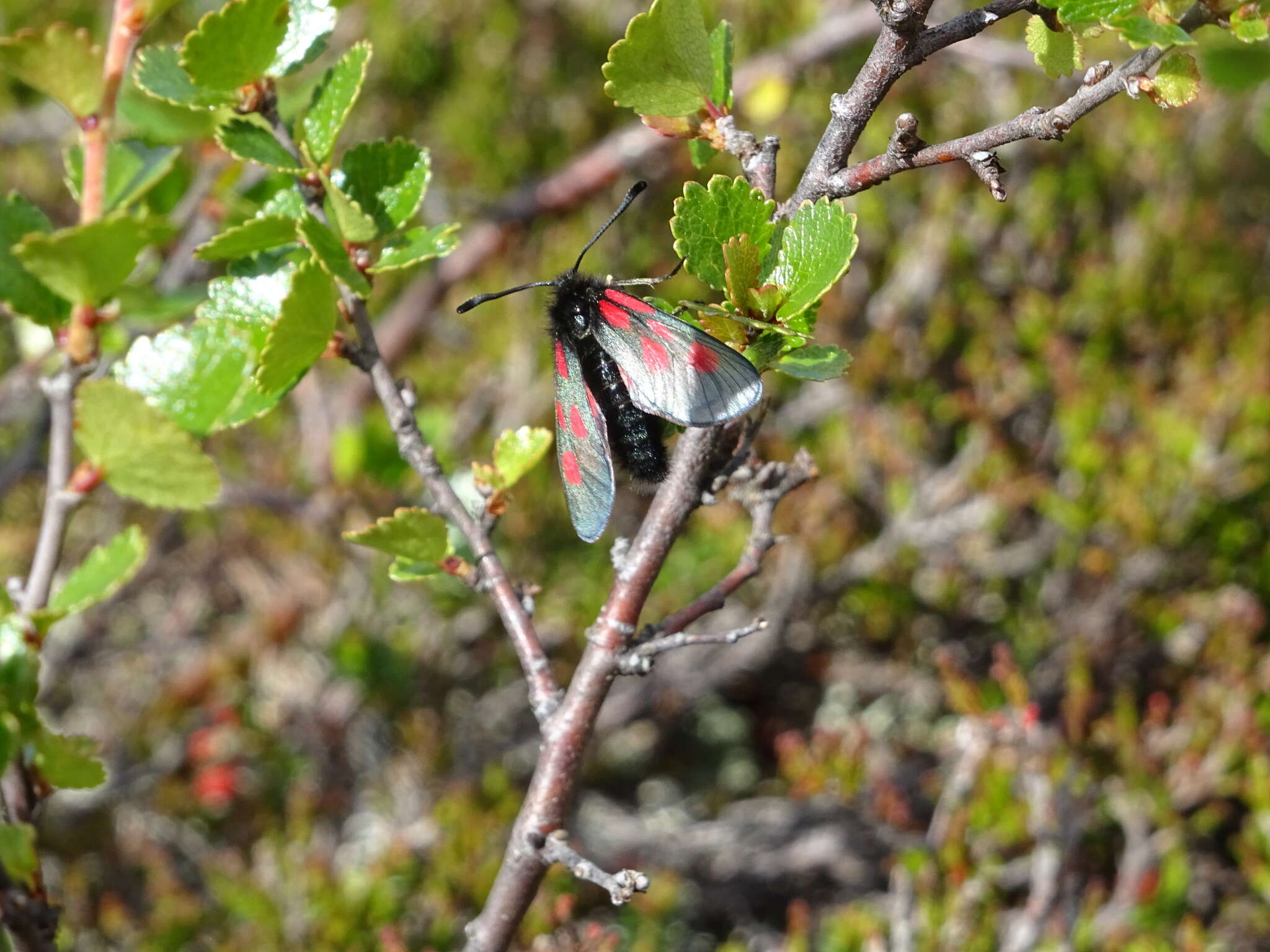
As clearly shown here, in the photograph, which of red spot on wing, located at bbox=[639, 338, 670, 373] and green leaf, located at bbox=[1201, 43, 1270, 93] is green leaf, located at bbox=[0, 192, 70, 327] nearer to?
red spot on wing, located at bbox=[639, 338, 670, 373]

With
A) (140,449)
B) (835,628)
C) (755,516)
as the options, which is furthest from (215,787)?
(755,516)

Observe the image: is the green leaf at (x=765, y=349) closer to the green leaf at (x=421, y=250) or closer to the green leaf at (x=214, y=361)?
the green leaf at (x=421, y=250)

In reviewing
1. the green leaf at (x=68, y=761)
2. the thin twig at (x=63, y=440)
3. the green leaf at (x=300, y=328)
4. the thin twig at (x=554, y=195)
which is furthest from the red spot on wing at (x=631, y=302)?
the thin twig at (x=554, y=195)

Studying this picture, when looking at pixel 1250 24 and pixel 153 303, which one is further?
pixel 153 303

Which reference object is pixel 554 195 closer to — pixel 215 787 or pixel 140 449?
pixel 215 787

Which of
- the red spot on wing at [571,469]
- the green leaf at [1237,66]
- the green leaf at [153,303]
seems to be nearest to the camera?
the red spot on wing at [571,469]

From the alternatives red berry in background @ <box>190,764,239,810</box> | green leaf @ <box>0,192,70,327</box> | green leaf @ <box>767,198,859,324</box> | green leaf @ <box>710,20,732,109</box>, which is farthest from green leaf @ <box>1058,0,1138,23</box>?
red berry in background @ <box>190,764,239,810</box>

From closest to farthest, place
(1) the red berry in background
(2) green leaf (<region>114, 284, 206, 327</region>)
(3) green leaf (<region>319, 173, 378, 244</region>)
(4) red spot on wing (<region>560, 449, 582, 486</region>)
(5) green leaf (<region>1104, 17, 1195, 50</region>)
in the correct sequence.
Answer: (5) green leaf (<region>1104, 17, 1195, 50</region>)
(3) green leaf (<region>319, 173, 378, 244</region>)
(4) red spot on wing (<region>560, 449, 582, 486</region>)
(2) green leaf (<region>114, 284, 206, 327</region>)
(1) the red berry in background
